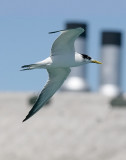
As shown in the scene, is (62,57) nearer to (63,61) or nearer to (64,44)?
(63,61)

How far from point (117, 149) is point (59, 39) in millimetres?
50848

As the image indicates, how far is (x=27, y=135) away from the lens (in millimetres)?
87500

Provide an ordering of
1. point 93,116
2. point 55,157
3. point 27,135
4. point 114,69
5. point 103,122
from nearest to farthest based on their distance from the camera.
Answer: point 55,157 < point 27,135 < point 103,122 < point 93,116 < point 114,69

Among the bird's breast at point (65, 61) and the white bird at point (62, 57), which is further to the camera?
the bird's breast at point (65, 61)

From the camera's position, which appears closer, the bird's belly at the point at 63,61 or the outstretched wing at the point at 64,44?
the bird's belly at the point at 63,61

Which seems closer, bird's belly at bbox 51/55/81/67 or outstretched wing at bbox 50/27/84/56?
bird's belly at bbox 51/55/81/67

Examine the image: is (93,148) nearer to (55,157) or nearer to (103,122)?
(55,157)

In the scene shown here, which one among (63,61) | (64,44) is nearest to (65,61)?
(63,61)

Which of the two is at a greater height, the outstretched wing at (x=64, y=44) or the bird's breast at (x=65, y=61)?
the outstretched wing at (x=64, y=44)

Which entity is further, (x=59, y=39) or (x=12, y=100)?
(x=12, y=100)

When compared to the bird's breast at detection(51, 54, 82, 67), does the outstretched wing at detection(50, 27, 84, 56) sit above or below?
Result: above

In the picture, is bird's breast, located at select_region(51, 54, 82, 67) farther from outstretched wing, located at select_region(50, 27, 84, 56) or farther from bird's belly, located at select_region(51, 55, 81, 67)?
outstretched wing, located at select_region(50, 27, 84, 56)

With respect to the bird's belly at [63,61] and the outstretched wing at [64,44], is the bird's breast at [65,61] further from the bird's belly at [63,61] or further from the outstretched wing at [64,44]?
the outstretched wing at [64,44]

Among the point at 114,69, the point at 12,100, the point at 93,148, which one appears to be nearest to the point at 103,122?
the point at 93,148
